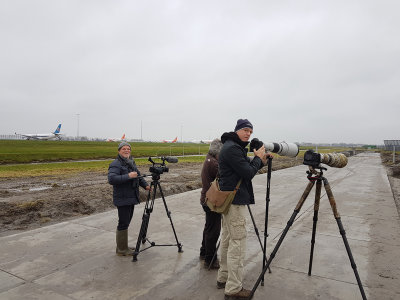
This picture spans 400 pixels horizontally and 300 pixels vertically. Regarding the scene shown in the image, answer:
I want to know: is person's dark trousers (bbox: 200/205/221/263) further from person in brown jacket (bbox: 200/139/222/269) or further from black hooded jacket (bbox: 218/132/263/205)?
black hooded jacket (bbox: 218/132/263/205)

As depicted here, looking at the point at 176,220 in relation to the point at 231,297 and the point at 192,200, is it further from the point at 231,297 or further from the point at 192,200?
the point at 231,297

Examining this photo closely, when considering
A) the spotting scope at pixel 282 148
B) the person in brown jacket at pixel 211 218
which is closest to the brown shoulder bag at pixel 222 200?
the spotting scope at pixel 282 148

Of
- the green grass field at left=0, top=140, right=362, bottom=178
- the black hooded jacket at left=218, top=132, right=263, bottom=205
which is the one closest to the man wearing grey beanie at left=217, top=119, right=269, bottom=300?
the black hooded jacket at left=218, top=132, right=263, bottom=205

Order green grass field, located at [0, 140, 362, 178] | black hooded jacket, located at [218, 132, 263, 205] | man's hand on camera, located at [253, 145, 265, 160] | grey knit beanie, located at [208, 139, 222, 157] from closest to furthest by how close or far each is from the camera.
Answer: black hooded jacket, located at [218, 132, 263, 205] → man's hand on camera, located at [253, 145, 265, 160] → grey knit beanie, located at [208, 139, 222, 157] → green grass field, located at [0, 140, 362, 178]

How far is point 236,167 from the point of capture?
119 inches

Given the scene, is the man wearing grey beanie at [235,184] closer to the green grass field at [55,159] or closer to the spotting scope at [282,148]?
the spotting scope at [282,148]

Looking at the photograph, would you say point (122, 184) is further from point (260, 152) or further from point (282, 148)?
point (282, 148)

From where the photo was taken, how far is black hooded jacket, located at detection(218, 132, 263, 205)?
303cm

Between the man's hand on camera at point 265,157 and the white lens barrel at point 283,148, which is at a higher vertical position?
the white lens barrel at point 283,148

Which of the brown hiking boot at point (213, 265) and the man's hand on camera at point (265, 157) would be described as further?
the brown hiking boot at point (213, 265)

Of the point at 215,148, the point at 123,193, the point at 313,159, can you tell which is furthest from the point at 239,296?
the point at 123,193

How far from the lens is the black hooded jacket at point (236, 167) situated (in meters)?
3.03

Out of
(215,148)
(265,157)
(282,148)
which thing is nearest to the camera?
(265,157)

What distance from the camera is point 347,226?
20.7ft
